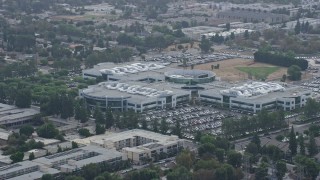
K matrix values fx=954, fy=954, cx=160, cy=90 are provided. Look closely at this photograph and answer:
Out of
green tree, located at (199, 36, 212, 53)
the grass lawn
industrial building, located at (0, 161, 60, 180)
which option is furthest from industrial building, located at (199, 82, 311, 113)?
green tree, located at (199, 36, 212, 53)

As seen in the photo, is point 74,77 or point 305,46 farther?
point 305,46

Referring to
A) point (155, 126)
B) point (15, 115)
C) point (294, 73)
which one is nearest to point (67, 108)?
point (15, 115)

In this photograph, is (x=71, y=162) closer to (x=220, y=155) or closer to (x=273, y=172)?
(x=220, y=155)

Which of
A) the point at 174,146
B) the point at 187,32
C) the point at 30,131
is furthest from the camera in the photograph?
the point at 187,32

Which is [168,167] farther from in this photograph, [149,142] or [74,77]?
[74,77]

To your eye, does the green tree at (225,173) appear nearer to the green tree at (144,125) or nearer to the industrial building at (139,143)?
the industrial building at (139,143)

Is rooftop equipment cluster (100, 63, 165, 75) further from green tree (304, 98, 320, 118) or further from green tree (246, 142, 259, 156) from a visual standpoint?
green tree (246, 142, 259, 156)

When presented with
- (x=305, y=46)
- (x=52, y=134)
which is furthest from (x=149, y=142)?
(x=305, y=46)
